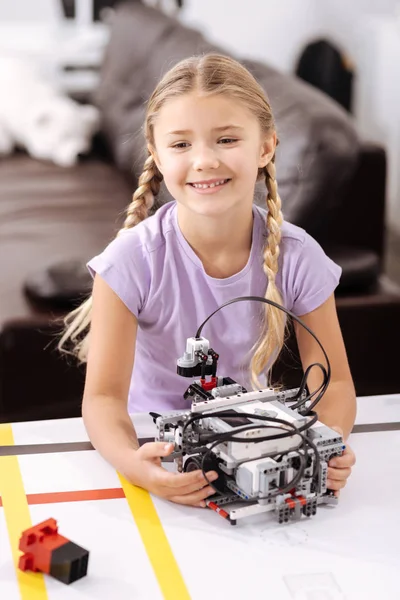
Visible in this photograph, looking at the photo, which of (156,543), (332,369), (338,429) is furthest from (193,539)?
(332,369)

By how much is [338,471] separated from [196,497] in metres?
0.18

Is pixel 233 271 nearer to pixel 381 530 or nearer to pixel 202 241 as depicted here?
pixel 202 241

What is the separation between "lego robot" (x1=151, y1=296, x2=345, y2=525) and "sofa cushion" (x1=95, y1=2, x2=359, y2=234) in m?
0.67

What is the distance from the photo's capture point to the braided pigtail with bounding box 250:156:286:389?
143 centimetres

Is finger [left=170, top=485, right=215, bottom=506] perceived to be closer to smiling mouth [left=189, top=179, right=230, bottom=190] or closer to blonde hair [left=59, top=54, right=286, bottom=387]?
blonde hair [left=59, top=54, right=286, bottom=387]

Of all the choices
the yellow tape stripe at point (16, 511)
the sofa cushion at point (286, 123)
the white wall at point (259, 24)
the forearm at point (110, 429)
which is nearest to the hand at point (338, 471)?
the forearm at point (110, 429)

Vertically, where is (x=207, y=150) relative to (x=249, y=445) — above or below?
above

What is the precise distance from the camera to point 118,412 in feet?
4.29

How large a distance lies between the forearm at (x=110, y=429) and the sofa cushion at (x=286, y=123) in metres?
0.59

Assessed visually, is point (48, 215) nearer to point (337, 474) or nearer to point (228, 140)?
point (228, 140)

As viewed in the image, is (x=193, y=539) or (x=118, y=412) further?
(x=118, y=412)

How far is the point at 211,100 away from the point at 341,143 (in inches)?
33.5

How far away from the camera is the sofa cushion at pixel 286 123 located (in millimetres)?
2084

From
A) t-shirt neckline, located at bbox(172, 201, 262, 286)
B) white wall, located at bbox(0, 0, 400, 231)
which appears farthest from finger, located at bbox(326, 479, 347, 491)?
white wall, located at bbox(0, 0, 400, 231)
